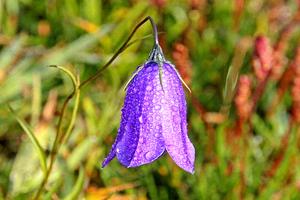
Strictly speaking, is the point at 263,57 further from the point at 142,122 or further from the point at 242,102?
the point at 142,122

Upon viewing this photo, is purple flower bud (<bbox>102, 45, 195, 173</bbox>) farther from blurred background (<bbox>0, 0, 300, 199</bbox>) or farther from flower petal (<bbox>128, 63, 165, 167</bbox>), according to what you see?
blurred background (<bbox>0, 0, 300, 199</bbox>)

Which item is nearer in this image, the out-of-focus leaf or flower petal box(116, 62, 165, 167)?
flower petal box(116, 62, 165, 167)

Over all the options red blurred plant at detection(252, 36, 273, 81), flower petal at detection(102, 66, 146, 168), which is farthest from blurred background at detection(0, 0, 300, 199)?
flower petal at detection(102, 66, 146, 168)

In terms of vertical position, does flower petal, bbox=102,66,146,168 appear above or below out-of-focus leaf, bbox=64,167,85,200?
above

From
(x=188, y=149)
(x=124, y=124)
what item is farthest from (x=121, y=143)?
(x=188, y=149)

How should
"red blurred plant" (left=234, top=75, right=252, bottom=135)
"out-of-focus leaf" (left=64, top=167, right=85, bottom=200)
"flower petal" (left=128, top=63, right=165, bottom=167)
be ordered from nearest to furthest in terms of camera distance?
"flower petal" (left=128, top=63, right=165, bottom=167) < "out-of-focus leaf" (left=64, top=167, right=85, bottom=200) < "red blurred plant" (left=234, top=75, right=252, bottom=135)

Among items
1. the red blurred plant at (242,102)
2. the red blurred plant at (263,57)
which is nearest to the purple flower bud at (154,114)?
the red blurred plant at (242,102)

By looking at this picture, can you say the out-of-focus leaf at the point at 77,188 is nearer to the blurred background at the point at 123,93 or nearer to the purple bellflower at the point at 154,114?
the blurred background at the point at 123,93

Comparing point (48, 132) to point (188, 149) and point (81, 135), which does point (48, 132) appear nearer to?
point (81, 135)
